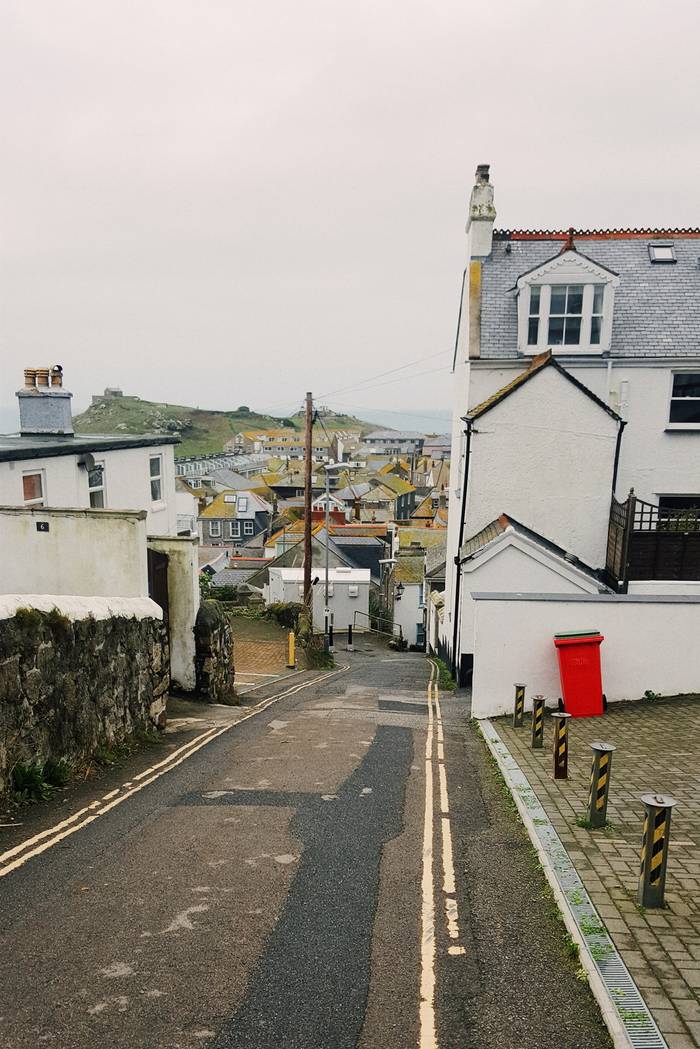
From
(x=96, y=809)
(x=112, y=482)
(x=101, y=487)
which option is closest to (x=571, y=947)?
→ (x=96, y=809)

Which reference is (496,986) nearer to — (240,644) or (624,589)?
(624,589)

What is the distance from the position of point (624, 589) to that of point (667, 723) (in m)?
6.17

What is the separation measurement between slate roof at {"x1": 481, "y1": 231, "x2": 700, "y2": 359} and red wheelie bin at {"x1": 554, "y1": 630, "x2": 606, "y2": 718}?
36.8 feet

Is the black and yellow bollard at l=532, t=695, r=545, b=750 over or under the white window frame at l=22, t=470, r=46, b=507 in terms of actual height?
under

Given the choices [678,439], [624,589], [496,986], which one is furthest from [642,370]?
[496,986]

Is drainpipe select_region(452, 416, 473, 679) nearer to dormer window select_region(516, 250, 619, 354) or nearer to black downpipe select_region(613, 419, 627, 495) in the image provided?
dormer window select_region(516, 250, 619, 354)

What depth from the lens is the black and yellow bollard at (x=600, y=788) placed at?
7414 mm

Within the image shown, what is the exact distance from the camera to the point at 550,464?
19500 millimetres

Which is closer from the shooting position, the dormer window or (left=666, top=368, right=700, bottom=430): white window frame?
the dormer window

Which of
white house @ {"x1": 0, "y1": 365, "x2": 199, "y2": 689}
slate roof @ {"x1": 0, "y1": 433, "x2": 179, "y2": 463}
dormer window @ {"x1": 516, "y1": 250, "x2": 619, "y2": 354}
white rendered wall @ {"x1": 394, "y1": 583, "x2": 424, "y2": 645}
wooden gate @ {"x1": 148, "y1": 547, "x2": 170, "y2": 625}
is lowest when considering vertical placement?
white rendered wall @ {"x1": 394, "y1": 583, "x2": 424, "y2": 645}

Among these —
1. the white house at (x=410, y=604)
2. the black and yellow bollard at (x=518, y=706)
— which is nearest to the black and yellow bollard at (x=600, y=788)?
the black and yellow bollard at (x=518, y=706)

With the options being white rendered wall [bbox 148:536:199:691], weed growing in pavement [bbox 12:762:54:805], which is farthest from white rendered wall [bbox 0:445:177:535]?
weed growing in pavement [bbox 12:762:54:805]

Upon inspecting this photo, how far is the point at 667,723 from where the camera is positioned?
11.2m

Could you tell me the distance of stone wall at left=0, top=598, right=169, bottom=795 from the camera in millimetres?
8258
